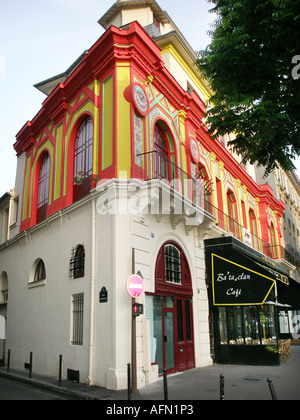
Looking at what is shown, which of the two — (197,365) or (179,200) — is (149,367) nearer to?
(197,365)

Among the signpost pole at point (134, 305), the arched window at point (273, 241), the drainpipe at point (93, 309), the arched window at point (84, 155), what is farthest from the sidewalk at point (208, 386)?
the arched window at point (273, 241)

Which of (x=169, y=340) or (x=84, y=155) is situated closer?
(x=169, y=340)

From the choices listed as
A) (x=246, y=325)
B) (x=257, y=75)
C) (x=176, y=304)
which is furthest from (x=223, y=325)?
(x=257, y=75)

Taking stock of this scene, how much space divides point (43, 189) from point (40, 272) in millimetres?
3528

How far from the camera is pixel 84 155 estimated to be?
13.1 m

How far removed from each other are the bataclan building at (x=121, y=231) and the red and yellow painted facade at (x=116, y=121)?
5 centimetres

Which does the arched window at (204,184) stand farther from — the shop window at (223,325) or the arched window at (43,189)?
the arched window at (43,189)

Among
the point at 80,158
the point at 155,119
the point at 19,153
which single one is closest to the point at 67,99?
the point at 80,158

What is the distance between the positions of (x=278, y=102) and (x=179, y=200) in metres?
4.29

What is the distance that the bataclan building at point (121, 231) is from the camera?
10305 millimetres

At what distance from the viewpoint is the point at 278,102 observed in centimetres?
891

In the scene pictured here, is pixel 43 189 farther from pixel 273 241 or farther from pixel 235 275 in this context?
pixel 273 241

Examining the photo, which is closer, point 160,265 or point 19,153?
point 160,265

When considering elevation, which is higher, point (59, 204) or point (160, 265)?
point (59, 204)
